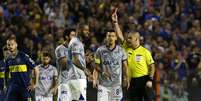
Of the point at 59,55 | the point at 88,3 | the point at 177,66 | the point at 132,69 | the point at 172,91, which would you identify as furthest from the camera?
the point at 88,3

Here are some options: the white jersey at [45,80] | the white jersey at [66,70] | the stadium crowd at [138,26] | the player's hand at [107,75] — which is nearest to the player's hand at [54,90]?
the white jersey at [45,80]

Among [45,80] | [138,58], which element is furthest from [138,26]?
[138,58]

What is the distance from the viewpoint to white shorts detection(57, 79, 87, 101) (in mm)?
14797

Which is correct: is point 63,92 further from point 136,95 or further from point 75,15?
point 75,15

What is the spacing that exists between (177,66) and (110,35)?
765cm

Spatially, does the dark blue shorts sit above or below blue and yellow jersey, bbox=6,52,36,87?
below

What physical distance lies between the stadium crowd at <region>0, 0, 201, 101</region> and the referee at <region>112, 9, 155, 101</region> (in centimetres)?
457

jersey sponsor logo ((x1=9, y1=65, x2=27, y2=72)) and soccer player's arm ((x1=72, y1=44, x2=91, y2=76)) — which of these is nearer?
soccer player's arm ((x1=72, y1=44, x2=91, y2=76))

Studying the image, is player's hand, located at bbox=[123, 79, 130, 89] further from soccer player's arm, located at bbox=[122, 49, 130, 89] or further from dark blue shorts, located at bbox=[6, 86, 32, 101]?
dark blue shorts, located at bbox=[6, 86, 32, 101]

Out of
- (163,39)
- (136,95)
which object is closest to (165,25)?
(163,39)

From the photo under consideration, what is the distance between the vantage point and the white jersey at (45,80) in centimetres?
1842

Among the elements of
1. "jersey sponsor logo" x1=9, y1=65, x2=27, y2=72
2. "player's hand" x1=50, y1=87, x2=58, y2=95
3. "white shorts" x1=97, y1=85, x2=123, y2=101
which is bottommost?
"white shorts" x1=97, y1=85, x2=123, y2=101

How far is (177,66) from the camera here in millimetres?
22266

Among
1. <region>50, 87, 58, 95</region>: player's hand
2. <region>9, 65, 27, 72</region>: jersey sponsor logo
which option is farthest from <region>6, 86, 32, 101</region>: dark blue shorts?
<region>50, 87, 58, 95</region>: player's hand
